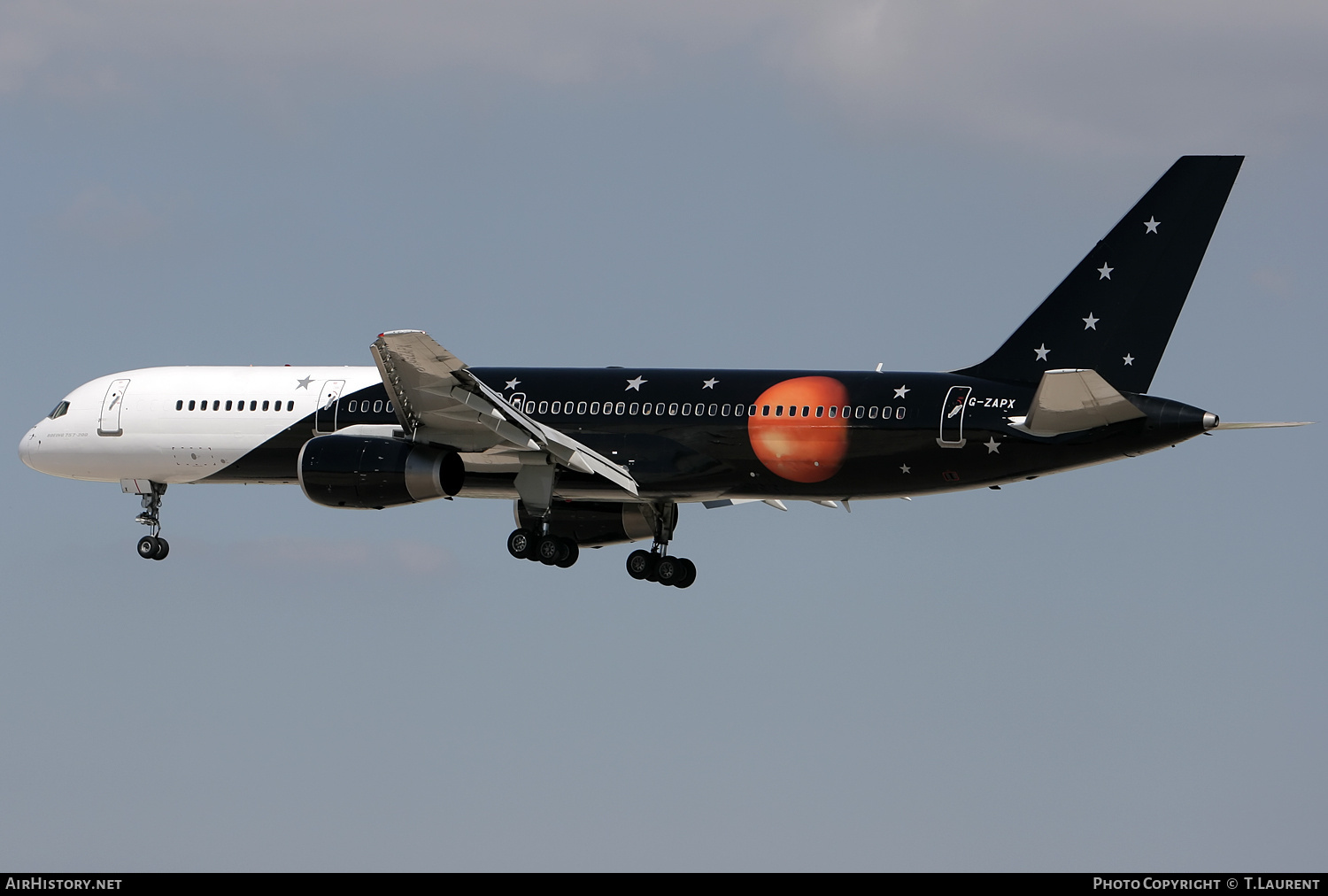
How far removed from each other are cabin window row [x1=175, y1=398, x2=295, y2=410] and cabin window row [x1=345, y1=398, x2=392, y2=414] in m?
1.55

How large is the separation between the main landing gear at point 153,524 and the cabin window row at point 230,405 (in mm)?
2402

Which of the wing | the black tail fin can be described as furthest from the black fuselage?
the black tail fin

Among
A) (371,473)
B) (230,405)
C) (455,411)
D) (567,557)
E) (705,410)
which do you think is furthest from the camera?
(230,405)

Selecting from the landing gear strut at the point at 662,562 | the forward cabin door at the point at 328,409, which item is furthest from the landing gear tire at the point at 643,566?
the forward cabin door at the point at 328,409

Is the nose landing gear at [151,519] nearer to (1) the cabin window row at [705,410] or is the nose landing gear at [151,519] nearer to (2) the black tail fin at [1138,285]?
(1) the cabin window row at [705,410]

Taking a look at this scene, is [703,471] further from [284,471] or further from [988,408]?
[284,471]

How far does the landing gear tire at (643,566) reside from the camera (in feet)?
150

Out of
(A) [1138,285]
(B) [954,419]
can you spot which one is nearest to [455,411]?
(B) [954,419]

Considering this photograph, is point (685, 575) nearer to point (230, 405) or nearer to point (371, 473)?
point (371, 473)

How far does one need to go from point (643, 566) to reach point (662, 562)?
49cm

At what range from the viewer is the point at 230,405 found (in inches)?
1809

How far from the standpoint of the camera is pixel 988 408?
130ft

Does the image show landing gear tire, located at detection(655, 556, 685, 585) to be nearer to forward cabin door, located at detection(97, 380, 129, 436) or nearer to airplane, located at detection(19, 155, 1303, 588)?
airplane, located at detection(19, 155, 1303, 588)
